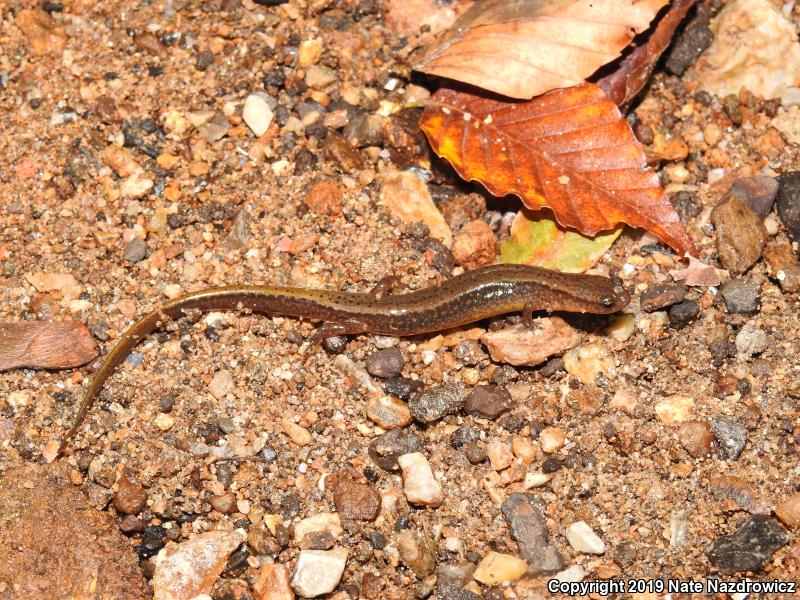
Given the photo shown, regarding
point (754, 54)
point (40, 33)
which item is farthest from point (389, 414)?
point (40, 33)

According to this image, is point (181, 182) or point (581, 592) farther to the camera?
point (181, 182)

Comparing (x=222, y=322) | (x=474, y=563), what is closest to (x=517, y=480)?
(x=474, y=563)

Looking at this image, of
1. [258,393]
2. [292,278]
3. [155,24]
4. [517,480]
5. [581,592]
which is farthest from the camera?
[155,24]

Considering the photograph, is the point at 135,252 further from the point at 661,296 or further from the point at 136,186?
the point at 661,296

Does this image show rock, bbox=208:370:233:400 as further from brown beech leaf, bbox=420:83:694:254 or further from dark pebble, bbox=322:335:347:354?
brown beech leaf, bbox=420:83:694:254

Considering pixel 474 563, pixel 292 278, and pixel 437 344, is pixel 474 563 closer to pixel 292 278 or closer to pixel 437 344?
pixel 437 344

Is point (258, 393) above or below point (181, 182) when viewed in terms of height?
below
